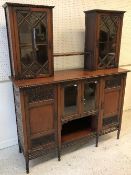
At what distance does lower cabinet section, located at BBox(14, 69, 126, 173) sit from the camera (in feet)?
6.09

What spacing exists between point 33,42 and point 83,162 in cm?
147

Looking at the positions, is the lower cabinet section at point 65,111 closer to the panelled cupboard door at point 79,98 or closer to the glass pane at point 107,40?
the panelled cupboard door at point 79,98

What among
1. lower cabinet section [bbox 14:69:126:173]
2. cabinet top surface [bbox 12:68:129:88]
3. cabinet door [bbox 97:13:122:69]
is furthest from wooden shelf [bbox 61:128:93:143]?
cabinet door [bbox 97:13:122:69]

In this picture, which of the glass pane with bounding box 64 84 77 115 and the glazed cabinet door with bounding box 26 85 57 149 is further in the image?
the glass pane with bounding box 64 84 77 115

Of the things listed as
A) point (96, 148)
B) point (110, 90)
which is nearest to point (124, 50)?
point (110, 90)

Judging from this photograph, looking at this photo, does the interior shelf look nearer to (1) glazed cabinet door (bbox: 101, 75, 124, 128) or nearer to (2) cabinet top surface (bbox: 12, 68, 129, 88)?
(1) glazed cabinet door (bbox: 101, 75, 124, 128)

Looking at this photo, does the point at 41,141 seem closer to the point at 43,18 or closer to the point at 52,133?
the point at 52,133

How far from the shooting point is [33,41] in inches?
74.3

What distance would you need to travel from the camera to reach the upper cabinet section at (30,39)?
1.75m

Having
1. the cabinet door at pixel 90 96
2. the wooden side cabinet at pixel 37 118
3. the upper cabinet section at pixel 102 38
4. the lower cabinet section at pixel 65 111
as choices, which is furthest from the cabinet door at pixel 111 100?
the wooden side cabinet at pixel 37 118

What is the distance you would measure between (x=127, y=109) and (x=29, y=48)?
2.36m

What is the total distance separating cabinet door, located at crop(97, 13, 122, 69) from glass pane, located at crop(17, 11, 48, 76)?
0.73 metres

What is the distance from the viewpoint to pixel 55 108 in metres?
1.97

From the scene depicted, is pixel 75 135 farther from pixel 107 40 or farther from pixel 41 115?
pixel 107 40
